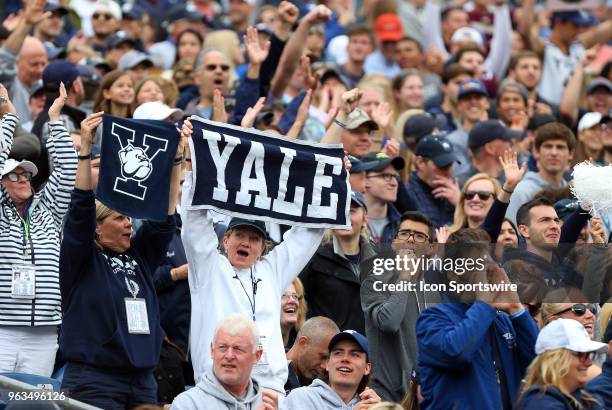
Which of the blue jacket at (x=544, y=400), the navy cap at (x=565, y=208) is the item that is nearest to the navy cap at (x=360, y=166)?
the navy cap at (x=565, y=208)

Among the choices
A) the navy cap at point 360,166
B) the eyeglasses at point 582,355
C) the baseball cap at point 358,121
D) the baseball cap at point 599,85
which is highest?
the baseball cap at point 599,85

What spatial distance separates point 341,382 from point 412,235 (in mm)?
1909

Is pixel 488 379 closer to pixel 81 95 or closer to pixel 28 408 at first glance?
Answer: pixel 28 408

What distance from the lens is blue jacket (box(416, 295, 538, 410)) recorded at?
27.7 feet

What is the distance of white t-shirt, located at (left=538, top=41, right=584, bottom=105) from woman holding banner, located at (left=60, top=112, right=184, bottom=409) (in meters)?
8.77

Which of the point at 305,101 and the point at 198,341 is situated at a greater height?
the point at 305,101

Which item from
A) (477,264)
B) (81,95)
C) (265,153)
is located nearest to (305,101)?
(81,95)

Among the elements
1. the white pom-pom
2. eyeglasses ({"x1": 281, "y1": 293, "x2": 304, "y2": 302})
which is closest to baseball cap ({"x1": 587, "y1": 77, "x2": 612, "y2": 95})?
the white pom-pom

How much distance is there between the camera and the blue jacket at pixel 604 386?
8539 millimetres

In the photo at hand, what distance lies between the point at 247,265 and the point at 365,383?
97 centimetres

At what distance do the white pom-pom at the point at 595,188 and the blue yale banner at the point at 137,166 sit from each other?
8.45 feet

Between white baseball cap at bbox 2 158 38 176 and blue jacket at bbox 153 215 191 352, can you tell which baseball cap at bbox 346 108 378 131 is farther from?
white baseball cap at bbox 2 158 38 176

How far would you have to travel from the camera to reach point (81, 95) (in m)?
12.8

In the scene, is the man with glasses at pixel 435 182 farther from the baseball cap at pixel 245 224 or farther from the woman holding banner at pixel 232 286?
the woman holding banner at pixel 232 286
